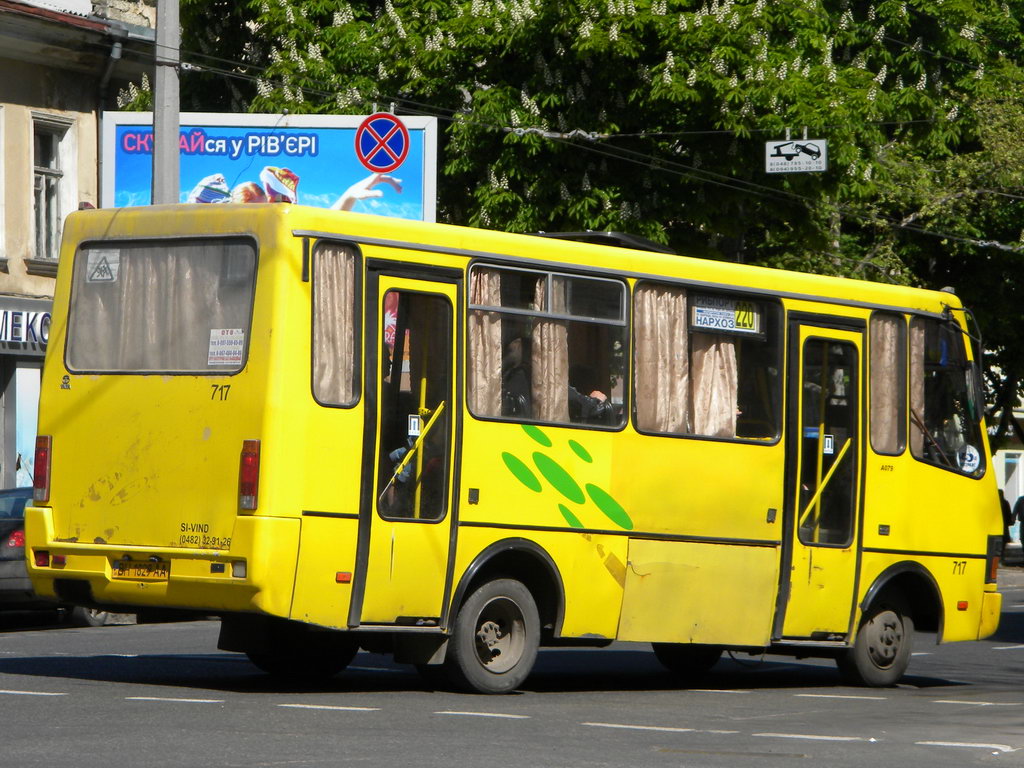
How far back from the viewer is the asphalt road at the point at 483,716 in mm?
9281

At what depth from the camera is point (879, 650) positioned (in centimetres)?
1490

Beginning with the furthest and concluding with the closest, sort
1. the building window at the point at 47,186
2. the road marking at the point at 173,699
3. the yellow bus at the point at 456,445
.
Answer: the building window at the point at 47,186
the yellow bus at the point at 456,445
the road marking at the point at 173,699

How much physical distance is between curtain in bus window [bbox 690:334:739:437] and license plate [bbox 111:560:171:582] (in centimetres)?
390

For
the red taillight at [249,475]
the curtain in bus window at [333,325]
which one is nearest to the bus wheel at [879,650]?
the curtain in bus window at [333,325]

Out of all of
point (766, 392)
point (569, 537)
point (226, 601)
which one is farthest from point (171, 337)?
point (766, 392)

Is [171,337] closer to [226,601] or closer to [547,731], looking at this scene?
[226,601]

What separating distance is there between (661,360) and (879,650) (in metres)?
3.13

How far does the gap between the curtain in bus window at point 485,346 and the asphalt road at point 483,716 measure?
1.82m

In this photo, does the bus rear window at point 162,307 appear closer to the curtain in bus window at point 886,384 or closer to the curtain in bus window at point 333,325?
the curtain in bus window at point 333,325

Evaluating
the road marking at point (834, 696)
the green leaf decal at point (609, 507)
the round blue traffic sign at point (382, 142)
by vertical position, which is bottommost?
the road marking at point (834, 696)

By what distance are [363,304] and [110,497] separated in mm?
1929

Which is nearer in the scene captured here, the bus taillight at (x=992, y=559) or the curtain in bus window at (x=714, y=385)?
the curtain in bus window at (x=714, y=385)

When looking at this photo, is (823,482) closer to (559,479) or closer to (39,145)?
(559,479)

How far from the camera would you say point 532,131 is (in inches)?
982
